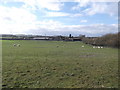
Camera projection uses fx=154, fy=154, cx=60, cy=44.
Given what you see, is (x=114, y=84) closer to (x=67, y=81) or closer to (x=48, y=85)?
(x=67, y=81)

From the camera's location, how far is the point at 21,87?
22.6 ft

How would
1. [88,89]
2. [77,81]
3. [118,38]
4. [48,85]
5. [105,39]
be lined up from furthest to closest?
1. [105,39]
2. [118,38]
3. [77,81]
4. [48,85]
5. [88,89]

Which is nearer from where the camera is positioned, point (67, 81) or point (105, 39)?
point (67, 81)

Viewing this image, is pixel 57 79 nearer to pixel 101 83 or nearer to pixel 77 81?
pixel 77 81

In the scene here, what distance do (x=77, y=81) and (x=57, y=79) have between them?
1.09 m

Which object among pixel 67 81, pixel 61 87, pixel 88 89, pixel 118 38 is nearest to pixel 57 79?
pixel 67 81

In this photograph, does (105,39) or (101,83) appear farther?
(105,39)

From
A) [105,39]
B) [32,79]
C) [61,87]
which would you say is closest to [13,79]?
[32,79]

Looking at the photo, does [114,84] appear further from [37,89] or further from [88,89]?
[37,89]

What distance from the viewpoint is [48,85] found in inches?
→ 287

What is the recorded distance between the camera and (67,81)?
25.9 ft

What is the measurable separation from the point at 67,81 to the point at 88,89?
143cm

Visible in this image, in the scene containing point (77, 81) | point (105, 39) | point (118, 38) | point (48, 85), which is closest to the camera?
point (48, 85)

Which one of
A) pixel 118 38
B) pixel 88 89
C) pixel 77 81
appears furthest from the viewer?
pixel 118 38
